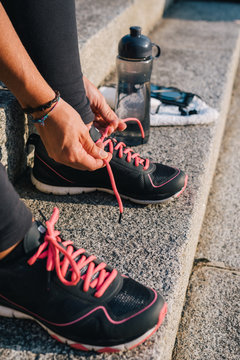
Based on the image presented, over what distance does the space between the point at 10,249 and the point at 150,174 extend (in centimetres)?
61

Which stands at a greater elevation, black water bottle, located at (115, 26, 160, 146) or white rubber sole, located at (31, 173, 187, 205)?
black water bottle, located at (115, 26, 160, 146)

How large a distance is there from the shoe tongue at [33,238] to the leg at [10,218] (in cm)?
1

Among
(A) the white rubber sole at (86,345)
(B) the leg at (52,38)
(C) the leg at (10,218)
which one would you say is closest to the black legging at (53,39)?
(B) the leg at (52,38)

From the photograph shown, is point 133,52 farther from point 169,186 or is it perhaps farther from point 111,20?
point 111,20

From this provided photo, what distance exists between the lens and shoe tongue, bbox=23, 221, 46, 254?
94 cm

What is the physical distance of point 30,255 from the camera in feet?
3.08

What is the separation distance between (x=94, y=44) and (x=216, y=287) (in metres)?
1.34

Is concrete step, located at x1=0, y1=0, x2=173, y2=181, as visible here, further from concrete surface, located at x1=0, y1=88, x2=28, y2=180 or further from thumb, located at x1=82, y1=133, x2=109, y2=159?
thumb, located at x1=82, y1=133, x2=109, y2=159

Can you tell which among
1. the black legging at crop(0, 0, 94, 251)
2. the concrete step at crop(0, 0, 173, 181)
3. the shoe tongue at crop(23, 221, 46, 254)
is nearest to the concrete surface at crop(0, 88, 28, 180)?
the concrete step at crop(0, 0, 173, 181)

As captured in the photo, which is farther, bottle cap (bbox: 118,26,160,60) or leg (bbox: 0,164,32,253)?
bottle cap (bbox: 118,26,160,60)

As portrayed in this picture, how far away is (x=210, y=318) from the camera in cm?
124

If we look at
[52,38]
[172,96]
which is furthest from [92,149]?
[172,96]

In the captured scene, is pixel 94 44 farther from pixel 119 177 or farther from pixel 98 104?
pixel 119 177

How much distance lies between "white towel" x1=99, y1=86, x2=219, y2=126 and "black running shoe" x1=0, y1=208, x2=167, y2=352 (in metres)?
1.09
